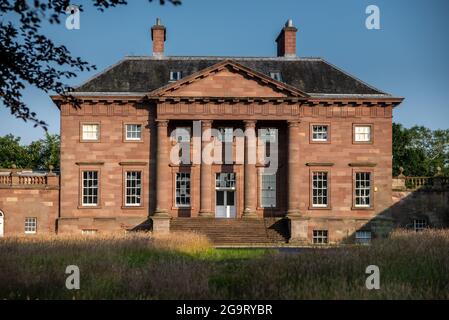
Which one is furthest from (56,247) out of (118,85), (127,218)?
(118,85)

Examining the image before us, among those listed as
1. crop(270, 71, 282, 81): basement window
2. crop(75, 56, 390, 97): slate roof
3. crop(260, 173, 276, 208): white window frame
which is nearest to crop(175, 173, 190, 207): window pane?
crop(260, 173, 276, 208): white window frame

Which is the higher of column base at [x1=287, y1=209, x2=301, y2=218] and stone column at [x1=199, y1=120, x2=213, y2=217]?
stone column at [x1=199, y1=120, x2=213, y2=217]

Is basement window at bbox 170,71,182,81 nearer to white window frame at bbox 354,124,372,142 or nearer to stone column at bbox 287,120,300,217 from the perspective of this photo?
stone column at bbox 287,120,300,217

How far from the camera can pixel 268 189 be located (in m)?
39.9

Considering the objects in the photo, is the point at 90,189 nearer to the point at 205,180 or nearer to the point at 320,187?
the point at 205,180

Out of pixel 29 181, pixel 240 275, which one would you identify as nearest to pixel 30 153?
pixel 29 181

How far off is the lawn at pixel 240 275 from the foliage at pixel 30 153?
172ft

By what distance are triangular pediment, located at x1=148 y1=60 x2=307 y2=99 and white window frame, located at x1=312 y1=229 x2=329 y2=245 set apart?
892cm

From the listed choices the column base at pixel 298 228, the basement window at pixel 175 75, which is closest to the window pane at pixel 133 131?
the basement window at pixel 175 75

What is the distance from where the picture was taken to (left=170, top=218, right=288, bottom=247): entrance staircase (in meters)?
35.2
